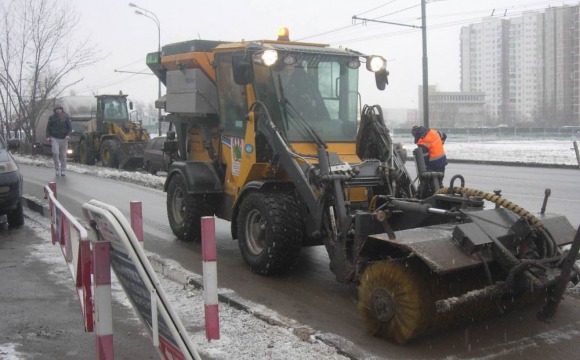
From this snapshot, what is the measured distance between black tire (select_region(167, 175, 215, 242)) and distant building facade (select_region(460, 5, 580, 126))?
60908mm

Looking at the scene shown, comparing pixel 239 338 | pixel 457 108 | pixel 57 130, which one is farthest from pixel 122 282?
pixel 457 108

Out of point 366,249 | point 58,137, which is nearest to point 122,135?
point 58,137

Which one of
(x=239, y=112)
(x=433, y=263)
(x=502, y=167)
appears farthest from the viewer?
(x=502, y=167)

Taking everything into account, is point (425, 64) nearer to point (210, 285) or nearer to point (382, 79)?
point (382, 79)

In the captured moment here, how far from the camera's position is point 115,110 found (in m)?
26.4

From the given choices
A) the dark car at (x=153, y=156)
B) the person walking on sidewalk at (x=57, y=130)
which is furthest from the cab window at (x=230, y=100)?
the dark car at (x=153, y=156)

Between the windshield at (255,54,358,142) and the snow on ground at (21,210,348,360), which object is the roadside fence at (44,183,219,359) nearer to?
the snow on ground at (21,210,348,360)

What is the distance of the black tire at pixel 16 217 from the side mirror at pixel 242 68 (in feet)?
16.1

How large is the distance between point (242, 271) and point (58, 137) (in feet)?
37.8

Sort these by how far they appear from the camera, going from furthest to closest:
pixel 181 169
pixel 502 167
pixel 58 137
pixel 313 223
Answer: pixel 502 167
pixel 58 137
pixel 181 169
pixel 313 223

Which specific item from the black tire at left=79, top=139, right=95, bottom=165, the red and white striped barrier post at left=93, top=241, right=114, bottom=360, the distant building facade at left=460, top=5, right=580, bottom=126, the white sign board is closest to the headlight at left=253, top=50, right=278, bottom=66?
the white sign board

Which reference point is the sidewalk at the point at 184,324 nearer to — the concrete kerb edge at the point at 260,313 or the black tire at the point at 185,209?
the concrete kerb edge at the point at 260,313

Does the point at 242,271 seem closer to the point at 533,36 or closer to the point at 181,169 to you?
the point at 181,169

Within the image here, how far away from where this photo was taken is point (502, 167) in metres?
24.7
